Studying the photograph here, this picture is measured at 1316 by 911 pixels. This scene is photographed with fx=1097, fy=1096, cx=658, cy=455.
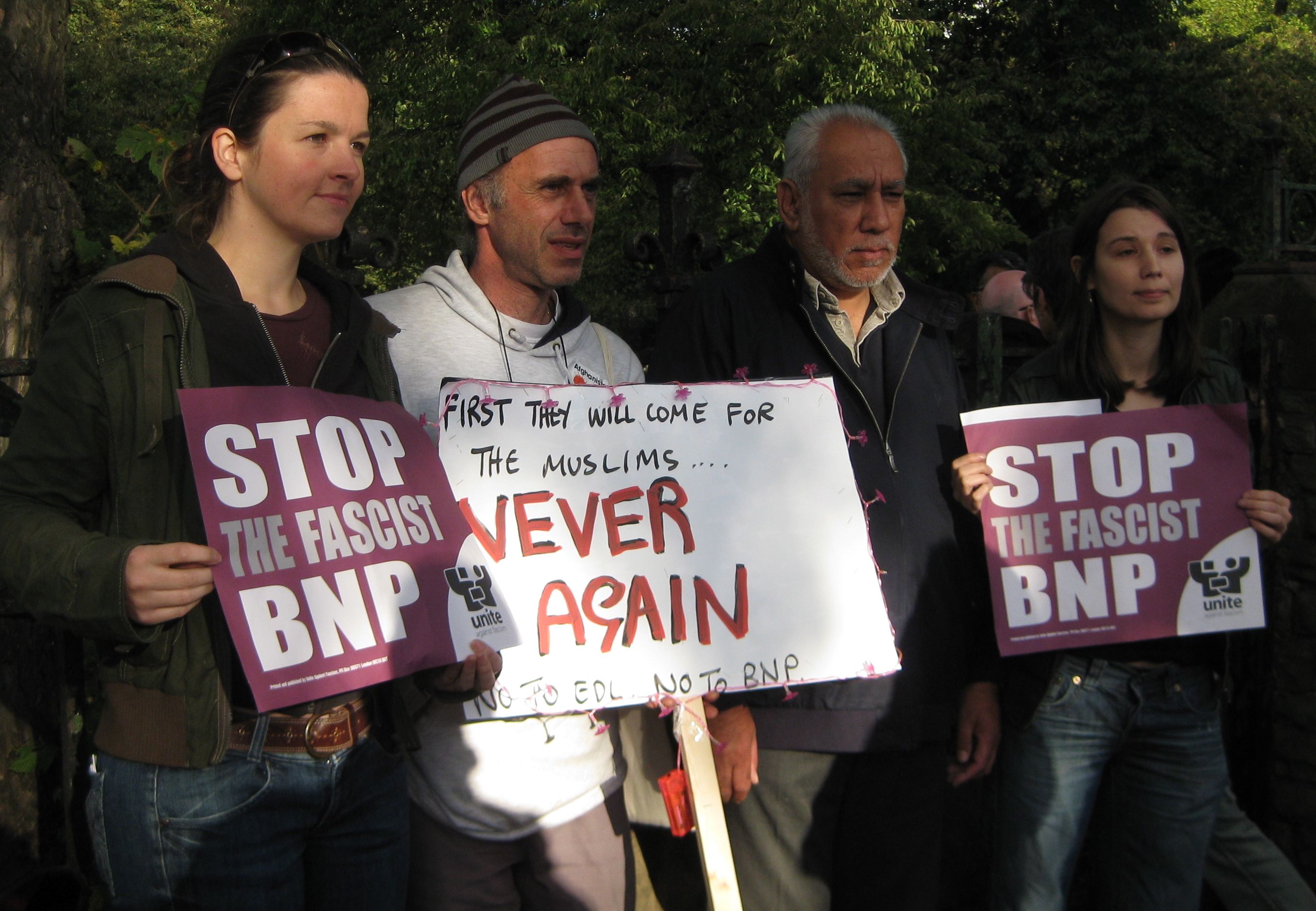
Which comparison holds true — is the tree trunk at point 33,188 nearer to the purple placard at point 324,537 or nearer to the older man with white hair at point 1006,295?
the purple placard at point 324,537

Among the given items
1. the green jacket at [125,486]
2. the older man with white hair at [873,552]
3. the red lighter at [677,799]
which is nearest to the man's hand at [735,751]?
the older man with white hair at [873,552]

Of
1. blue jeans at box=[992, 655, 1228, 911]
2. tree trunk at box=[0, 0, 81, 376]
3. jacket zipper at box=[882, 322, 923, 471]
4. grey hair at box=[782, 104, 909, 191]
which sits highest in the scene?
tree trunk at box=[0, 0, 81, 376]

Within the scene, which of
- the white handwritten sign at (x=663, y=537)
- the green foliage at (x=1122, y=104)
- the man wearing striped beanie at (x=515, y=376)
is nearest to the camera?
the white handwritten sign at (x=663, y=537)

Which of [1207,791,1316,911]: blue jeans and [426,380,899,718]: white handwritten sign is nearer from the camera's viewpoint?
[426,380,899,718]: white handwritten sign

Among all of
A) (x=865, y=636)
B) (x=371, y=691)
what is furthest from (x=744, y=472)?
(x=371, y=691)

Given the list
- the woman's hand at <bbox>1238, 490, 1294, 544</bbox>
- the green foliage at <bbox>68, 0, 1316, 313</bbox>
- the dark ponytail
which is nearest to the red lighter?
the dark ponytail

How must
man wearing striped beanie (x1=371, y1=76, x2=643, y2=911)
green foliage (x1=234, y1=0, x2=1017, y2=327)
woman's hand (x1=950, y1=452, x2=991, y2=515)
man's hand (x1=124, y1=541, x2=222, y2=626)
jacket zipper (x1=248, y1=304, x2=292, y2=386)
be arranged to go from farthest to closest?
green foliage (x1=234, y1=0, x2=1017, y2=327) < woman's hand (x1=950, y1=452, x2=991, y2=515) < man wearing striped beanie (x1=371, y1=76, x2=643, y2=911) < jacket zipper (x1=248, y1=304, x2=292, y2=386) < man's hand (x1=124, y1=541, x2=222, y2=626)

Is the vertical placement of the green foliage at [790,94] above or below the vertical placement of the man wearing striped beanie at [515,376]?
above

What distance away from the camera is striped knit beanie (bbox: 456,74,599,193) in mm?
2393

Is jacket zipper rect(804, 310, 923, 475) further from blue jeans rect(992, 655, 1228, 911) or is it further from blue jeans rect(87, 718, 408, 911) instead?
blue jeans rect(87, 718, 408, 911)

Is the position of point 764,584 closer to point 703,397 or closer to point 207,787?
point 703,397

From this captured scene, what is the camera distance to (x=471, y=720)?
207 centimetres

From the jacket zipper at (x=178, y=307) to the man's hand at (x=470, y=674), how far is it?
2.12 feet

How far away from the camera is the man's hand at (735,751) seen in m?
2.25
